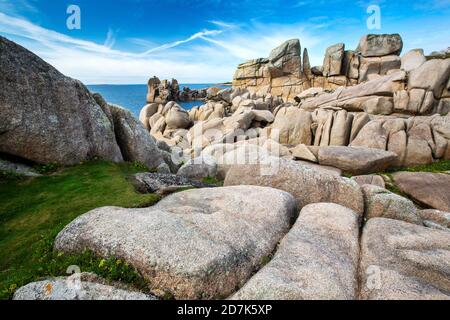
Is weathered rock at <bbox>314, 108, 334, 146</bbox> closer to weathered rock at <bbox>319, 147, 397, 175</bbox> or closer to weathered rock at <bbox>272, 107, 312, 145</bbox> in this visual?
weathered rock at <bbox>272, 107, 312, 145</bbox>

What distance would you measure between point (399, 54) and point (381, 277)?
410ft

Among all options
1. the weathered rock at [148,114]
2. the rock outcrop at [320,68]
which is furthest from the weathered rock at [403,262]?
the rock outcrop at [320,68]

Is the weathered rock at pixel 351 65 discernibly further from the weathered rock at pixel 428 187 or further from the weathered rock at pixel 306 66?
the weathered rock at pixel 428 187

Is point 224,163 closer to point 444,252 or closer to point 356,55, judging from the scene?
point 444,252

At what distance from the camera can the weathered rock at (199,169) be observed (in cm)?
2452

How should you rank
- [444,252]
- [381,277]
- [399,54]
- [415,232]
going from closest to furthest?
[381,277] < [444,252] < [415,232] < [399,54]

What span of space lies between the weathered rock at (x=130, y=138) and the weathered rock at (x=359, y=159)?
17668 mm

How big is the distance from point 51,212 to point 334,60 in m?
116

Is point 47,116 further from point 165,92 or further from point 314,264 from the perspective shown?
point 165,92

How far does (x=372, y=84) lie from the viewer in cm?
4528

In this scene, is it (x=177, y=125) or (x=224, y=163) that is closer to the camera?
(x=224, y=163)

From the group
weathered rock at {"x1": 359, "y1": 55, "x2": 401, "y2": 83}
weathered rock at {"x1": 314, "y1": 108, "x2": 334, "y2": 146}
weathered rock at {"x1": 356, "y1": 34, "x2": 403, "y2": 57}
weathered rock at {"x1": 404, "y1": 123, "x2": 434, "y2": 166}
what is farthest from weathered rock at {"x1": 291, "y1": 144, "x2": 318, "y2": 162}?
weathered rock at {"x1": 356, "y1": 34, "x2": 403, "y2": 57}
